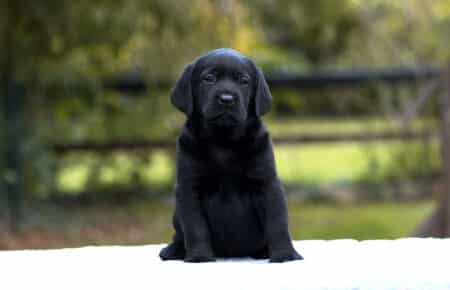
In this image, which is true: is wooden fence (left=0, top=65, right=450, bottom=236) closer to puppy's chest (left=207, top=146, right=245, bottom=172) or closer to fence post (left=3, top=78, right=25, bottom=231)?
fence post (left=3, top=78, right=25, bottom=231)

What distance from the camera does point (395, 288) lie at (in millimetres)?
4004

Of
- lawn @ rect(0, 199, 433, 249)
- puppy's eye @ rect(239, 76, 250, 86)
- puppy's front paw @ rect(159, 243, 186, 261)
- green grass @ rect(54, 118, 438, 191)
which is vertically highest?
puppy's eye @ rect(239, 76, 250, 86)

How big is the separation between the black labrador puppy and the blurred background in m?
4.79

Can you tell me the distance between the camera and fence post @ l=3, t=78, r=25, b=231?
10141mm

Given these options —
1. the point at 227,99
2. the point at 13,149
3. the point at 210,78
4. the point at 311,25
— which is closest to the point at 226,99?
the point at 227,99

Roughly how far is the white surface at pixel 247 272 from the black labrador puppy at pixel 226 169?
0.48ft

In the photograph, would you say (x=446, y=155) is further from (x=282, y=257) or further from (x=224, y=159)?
(x=224, y=159)

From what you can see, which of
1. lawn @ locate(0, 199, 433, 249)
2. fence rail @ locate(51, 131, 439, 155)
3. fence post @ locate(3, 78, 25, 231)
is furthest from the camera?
fence rail @ locate(51, 131, 439, 155)

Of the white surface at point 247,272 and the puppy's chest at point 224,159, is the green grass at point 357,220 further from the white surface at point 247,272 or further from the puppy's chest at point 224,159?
the puppy's chest at point 224,159

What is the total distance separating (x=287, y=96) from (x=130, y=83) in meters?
2.18

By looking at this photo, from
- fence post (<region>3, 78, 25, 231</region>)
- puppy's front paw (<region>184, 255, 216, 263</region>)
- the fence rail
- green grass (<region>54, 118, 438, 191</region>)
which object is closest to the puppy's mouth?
puppy's front paw (<region>184, 255, 216, 263</region>)

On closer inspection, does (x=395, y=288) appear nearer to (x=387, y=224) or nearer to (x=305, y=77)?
(x=387, y=224)

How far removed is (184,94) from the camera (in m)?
4.13

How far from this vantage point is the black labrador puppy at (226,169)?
161 inches
